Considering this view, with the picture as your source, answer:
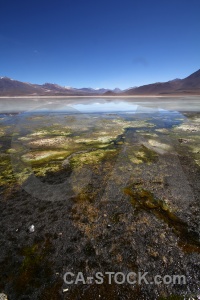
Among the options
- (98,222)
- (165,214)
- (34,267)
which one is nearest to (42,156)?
(98,222)

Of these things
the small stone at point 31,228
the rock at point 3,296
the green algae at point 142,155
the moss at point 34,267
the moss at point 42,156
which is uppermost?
the green algae at point 142,155

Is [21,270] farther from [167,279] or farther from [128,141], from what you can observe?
[128,141]

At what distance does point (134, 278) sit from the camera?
3141mm

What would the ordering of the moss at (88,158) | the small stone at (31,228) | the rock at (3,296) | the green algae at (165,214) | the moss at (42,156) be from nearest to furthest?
the rock at (3,296) < the green algae at (165,214) < the small stone at (31,228) < the moss at (88,158) < the moss at (42,156)

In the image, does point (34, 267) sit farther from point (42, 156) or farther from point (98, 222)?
point (42, 156)

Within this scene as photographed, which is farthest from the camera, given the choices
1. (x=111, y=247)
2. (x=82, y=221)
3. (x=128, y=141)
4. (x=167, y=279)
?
(x=128, y=141)

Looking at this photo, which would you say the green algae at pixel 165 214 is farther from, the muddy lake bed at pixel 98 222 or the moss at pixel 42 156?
the moss at pixel 42 156

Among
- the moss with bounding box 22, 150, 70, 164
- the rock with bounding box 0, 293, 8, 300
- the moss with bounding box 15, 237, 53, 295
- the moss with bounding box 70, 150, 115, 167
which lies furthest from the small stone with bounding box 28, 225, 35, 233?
the moss with bounding box 22, 150, 70, 164

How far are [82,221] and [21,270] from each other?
1582mm

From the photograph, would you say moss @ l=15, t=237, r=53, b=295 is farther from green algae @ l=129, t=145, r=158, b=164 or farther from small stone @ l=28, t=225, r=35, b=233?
green algae @ l=129, t=145, r=158, b=164

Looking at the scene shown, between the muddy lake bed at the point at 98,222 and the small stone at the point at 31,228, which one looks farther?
the small stone at the point at 31,228

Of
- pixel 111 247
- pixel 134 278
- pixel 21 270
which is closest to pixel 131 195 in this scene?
pixel 111 247

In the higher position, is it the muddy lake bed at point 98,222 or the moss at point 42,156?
the moss at point 42,156

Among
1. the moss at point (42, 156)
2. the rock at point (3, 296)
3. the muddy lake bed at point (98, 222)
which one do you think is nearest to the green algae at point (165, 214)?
the muddy lake bed at point (98, 222)
